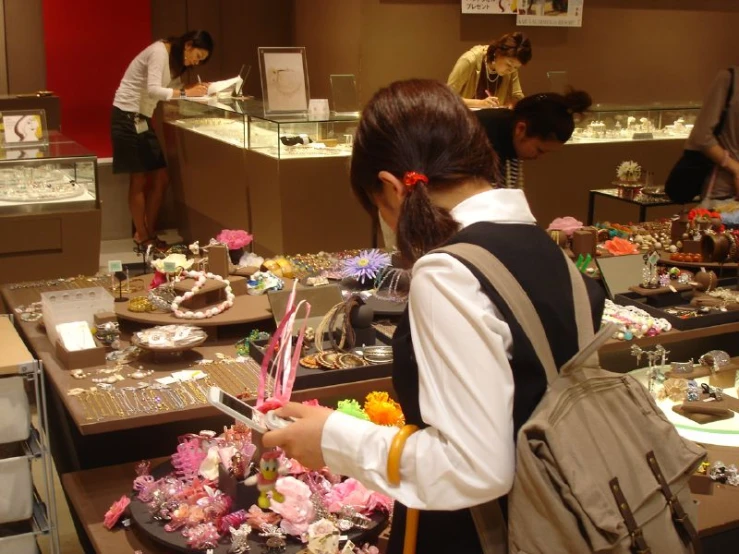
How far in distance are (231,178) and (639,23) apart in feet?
15.9

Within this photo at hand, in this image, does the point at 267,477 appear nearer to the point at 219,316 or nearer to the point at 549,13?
the point at 219,316

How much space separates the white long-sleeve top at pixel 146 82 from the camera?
270 inches

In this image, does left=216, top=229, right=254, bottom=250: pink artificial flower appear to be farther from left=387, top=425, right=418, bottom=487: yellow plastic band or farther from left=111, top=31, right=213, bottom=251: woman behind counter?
left=111, top=31, right=213, bottom=251: woman behind counter

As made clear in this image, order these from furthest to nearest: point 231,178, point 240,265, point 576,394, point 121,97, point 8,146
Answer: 1. point 121,97
2. point 231,178
3. point 8,146
4. point 240,265
5. point 576,394

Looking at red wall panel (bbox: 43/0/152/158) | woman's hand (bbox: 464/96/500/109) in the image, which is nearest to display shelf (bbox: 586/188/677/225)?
woman's hand (bbox: 464/96/500/109)

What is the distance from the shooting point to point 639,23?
9.00 meters

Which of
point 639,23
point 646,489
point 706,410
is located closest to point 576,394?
point 646,489

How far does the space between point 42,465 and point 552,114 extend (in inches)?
91.6

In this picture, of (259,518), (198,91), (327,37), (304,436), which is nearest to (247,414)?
(304,436)

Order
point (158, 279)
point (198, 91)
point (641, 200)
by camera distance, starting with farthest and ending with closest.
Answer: point (198, 91) < point (641, 200) < point (158, 279)

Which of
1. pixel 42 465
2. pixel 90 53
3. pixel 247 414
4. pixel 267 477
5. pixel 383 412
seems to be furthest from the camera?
pixel 90 53

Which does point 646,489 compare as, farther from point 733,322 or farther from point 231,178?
point 231,178

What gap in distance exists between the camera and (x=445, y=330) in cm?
130

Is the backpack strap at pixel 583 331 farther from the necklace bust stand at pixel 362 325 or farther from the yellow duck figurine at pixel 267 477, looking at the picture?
the necklace bust stand at pixel 362 325
